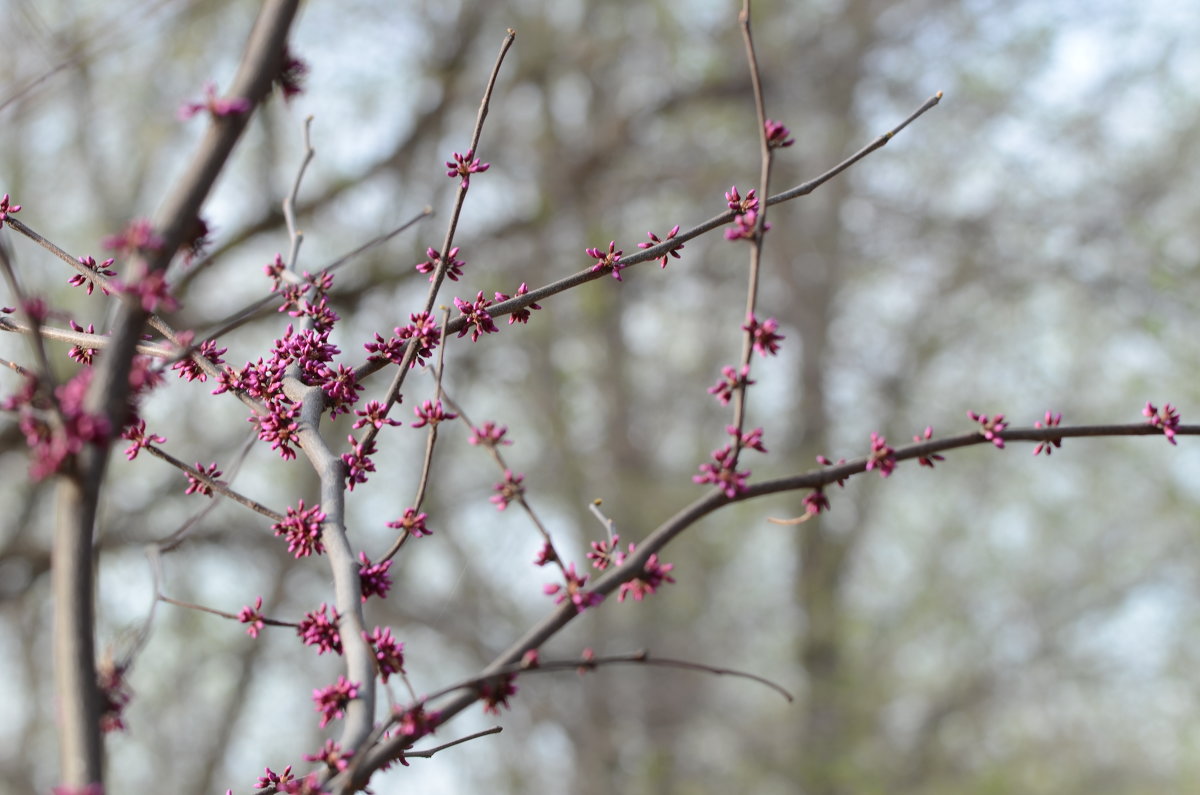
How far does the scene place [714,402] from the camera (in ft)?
32.1

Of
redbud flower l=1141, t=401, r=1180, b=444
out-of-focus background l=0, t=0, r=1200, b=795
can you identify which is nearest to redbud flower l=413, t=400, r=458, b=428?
redbud flower l=1141, t=401, r=1180, b=444

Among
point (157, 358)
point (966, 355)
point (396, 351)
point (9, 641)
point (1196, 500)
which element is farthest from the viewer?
point (9, 641)

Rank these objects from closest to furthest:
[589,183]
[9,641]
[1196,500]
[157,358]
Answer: [157,358], [589,183], [1196,500], [9,641]

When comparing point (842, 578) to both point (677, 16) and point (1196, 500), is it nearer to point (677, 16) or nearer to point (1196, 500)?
point (1196, 500)

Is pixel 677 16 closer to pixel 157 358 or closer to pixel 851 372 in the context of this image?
pixel 851 372

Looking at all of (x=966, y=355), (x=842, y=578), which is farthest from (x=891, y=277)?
(x=842, y=578)

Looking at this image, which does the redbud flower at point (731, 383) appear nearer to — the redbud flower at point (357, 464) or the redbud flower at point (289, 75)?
the redbud flower at point (357, 464)

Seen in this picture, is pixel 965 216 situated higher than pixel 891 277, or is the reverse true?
pixel 891 277

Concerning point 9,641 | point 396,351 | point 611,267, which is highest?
point 9,641

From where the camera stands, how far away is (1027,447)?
32.8 feet

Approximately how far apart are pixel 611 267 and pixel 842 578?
870 centimetres

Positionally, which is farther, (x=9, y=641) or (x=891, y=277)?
(x=9, y=641)

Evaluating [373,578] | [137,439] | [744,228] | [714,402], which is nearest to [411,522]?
[373,578]

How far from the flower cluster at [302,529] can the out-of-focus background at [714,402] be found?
5.30 metres
